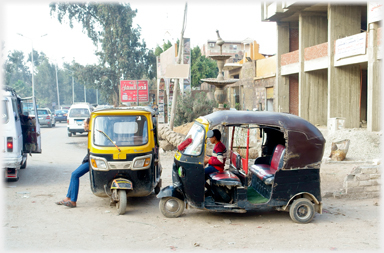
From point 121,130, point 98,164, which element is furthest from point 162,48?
point 98,164

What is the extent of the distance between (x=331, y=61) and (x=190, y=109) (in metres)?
8.10

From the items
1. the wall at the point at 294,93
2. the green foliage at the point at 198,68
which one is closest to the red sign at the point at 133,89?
the wall at the point at 294,93

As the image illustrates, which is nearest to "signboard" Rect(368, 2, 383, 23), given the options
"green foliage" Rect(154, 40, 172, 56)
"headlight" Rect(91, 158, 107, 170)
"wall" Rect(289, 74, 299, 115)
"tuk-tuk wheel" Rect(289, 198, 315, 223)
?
"wall" Rect(289, 74, 299, 115)

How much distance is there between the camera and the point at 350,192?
7.63m

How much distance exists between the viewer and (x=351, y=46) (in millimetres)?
16922

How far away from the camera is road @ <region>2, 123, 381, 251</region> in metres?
5.02

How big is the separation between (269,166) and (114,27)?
37.2 metres

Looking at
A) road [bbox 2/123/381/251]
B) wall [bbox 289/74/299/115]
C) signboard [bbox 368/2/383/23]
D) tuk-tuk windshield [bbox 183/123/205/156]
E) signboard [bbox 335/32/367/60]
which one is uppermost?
signboard [bbox 368/2/383/23]

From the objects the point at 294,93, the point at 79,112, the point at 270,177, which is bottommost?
the point at 270,177

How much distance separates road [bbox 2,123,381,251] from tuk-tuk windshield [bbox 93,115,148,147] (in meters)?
1.31

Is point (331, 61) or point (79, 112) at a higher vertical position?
point (331, 61)

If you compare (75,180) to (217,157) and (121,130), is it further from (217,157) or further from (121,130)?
(217,157)

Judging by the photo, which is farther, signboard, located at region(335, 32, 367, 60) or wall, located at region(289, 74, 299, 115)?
wall, located at region(289, 74, 299, 115)

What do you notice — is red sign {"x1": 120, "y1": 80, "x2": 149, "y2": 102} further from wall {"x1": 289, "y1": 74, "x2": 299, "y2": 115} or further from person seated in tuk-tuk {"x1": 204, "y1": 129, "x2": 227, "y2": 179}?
person seated in tuk-tuk {"x1": 204, "y1": 129, "x2": 227, "y2": 179}
